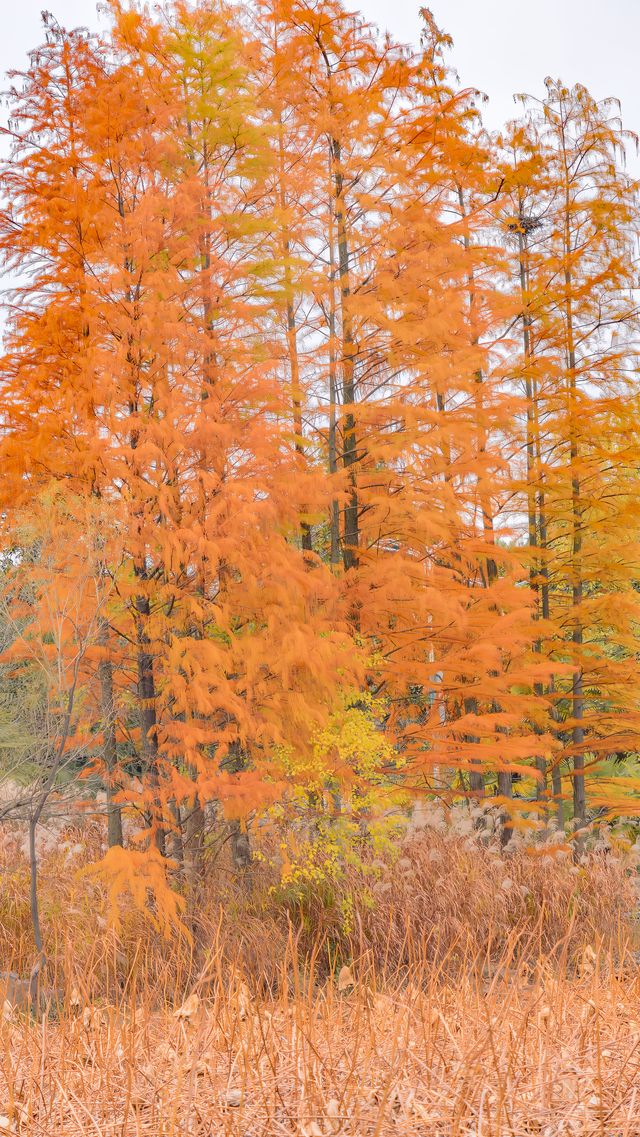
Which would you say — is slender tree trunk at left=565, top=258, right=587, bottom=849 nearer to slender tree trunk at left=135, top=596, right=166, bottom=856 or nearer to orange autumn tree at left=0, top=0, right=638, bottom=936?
orange autumn tree at left=0, top=0, right=638, bottom=936

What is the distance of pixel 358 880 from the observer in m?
9.42

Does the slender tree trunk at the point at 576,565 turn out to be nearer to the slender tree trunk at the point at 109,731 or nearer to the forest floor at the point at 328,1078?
the slender tree trunk at the point at 109,731

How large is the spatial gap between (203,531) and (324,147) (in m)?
5.94

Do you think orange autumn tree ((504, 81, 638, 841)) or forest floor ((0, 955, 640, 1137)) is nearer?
forest floor ((0, 955, 640, 1137))

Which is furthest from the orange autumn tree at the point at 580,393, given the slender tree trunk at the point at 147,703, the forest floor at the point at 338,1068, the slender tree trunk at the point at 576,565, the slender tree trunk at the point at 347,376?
the forest floor at the point at 338,1068

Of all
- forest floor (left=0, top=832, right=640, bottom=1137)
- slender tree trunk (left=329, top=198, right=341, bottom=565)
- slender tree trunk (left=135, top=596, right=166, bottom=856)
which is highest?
slender tree trunk (left=329, top=198, right=341, bottom=565)

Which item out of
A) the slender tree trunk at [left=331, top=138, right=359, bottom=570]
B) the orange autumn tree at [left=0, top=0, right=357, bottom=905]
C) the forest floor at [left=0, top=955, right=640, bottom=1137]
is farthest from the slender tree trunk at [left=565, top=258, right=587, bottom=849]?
the forest floor at [left=0, top=955, right=640, bottom=1137]

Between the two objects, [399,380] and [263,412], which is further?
[399,380]

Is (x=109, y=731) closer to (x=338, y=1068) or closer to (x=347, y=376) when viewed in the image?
(x=347, y=376)

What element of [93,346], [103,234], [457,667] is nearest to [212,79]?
Answer: [103,234]

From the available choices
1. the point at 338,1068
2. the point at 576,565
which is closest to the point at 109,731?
the point at 338,1068

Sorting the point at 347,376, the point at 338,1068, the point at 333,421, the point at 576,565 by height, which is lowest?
the point at 338,1068

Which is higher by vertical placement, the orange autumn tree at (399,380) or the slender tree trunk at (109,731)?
the orange autumn tree at (399,380)

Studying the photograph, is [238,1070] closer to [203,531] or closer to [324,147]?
[203,531]
